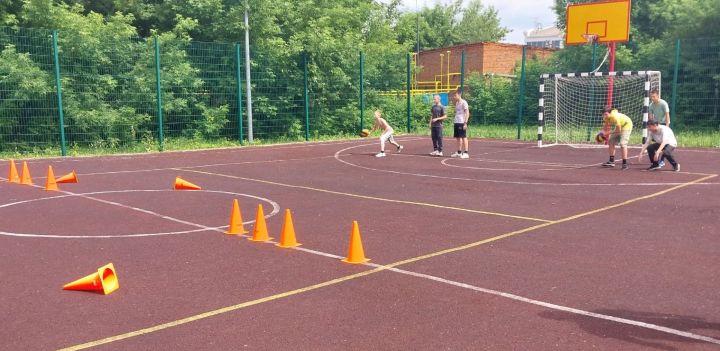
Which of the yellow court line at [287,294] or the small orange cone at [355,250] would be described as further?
the small orange cone at [355,250]

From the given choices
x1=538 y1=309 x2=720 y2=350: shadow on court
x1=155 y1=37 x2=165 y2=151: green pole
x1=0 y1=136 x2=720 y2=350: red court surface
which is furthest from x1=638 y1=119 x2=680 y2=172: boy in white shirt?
x1=155 y1=37 x2=165 y2=151: green pole

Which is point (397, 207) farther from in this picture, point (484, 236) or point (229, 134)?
point (229, 134)

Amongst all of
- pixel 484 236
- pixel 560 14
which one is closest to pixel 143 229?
pixel 484 236

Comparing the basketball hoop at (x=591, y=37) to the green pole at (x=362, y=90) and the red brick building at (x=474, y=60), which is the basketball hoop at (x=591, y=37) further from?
the red brick building at (x=474, y=60)

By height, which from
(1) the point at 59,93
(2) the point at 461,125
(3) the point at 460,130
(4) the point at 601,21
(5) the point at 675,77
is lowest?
(3) the point at 460,130

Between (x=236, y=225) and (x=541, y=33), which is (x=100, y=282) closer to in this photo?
(x=236, y=225)

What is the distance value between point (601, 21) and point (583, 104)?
3.43 m

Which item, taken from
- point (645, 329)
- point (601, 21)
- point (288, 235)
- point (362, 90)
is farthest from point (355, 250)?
point (362, 90)

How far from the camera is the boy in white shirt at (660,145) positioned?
12648 mm

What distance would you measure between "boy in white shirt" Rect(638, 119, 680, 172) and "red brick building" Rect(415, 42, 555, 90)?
25357 millimetres

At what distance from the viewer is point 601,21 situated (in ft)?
66.6

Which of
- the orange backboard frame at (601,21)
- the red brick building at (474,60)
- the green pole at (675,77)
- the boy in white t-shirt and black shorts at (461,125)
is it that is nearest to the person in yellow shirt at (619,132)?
the boy in white t-shirt and black shorts at (461,125)

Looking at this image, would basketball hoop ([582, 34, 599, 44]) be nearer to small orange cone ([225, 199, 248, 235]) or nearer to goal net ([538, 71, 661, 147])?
goal net ([538, 71, 661, 147])

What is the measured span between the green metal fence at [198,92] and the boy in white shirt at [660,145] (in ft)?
24.8
